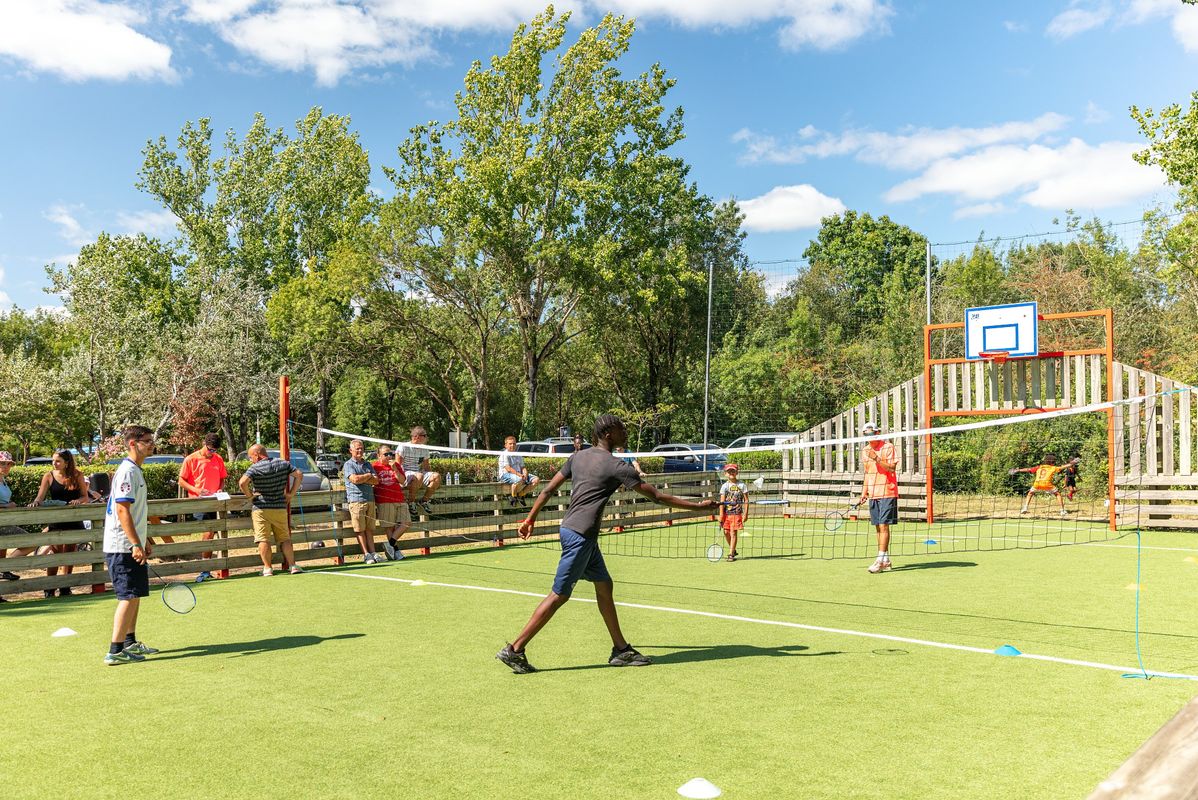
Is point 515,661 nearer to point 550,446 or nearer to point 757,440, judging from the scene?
point 550,446

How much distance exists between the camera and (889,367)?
3319cm

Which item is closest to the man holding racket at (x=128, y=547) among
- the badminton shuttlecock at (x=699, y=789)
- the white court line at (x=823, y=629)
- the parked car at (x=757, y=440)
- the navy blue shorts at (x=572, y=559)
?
the navy blue shorts at (x=572, y=559)

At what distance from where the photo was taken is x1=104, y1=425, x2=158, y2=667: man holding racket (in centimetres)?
772

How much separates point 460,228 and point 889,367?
16.1m

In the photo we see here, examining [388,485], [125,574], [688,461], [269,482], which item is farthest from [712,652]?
[688,461]

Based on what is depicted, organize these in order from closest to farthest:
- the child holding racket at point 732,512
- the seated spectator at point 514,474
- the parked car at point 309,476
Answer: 1. the child holding racket at point 732,512
2. the seated spectator at point 514,474
3. the parked car at point 309,476

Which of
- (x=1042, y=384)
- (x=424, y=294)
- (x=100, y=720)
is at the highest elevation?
(x=424, y=294)

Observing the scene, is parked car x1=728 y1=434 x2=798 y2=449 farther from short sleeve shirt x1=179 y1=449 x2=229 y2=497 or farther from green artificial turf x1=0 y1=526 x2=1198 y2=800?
green artificial turf x1=0 y1=526 x2=1198 y2=800

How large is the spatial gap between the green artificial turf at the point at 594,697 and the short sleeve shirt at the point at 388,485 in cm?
379

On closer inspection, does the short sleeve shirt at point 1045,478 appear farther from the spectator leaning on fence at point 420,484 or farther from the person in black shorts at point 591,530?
the person in black shorts at point 591,530

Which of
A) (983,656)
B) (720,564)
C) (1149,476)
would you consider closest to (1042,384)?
(1149,476)

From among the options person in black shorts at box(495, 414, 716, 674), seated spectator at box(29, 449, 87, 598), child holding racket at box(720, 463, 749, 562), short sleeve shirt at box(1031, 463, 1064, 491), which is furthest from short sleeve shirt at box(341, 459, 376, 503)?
short sleeve shirt at box(1031, 463, 1064, 491)

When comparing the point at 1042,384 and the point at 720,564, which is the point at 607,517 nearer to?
the point at 720,564

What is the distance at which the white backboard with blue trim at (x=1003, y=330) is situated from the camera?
62.6 ft
